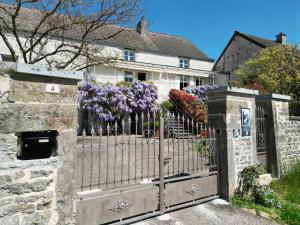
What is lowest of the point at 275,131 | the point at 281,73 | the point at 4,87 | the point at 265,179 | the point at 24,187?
the point at 265,179

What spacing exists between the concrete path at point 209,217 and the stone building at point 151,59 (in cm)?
1422

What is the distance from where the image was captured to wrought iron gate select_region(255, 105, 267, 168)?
8273mm

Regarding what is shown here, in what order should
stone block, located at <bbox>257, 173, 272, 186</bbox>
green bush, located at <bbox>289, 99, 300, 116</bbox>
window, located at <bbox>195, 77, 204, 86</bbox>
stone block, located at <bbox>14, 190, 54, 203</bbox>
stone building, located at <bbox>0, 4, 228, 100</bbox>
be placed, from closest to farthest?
stone block, located at <bbox>14, 190, 54, 203</bbox> → stone block, located at <bbox>257, 173, 272, 186</bbox> → green bush, located at <bbox>289, 99, 300, 116</bbox> → stone building, located at <bbox>0, 4, 228, 100</bbox> → window, located at <bbox>195, 77, 204, 86</bbox>

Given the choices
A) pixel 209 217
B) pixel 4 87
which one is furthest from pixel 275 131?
pixel 4 87

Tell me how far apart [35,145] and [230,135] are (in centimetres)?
438

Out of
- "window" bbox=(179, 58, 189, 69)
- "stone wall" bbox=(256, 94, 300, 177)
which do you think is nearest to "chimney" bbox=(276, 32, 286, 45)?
"window" bbox=(179, 58, 189, 69)

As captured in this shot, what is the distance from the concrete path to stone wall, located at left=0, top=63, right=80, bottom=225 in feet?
5.91

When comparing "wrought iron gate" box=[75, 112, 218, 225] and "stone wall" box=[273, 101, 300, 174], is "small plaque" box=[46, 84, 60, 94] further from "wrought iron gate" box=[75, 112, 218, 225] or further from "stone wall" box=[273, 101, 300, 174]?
"stone wall" box=[273, 101, 300, 174]

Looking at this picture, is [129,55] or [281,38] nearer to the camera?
[129,55]

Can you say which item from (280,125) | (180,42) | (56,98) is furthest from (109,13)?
(180,42)

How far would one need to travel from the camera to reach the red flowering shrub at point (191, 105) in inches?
728

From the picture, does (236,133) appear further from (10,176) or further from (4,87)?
(4,87)

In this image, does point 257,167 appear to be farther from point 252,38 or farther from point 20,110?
point 252,38

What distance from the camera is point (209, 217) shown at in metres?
5.62
